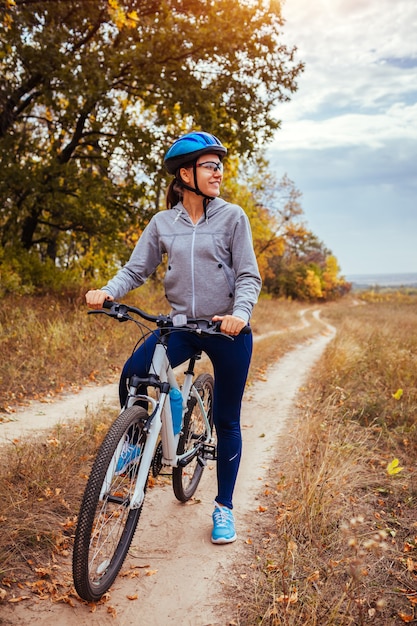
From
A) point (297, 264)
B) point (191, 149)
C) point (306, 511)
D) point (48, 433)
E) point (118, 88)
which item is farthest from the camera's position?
point (297, 264)

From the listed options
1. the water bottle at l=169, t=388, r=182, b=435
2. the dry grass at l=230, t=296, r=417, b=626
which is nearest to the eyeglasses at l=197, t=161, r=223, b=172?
the water bottle at l=169, t=388, r=182, b=435

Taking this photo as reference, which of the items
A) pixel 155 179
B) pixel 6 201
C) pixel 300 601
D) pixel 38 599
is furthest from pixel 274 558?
pixel 6 201

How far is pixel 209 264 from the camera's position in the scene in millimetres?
2869

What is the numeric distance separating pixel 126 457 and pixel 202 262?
111 centimetres

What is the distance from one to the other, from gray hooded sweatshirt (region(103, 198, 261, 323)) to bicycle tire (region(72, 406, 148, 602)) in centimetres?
69

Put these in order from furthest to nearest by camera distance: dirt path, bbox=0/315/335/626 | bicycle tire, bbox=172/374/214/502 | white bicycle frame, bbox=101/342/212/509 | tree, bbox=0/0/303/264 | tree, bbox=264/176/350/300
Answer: tree, bbox=264/176/350/300, tree, bbox=0/0/303/264, bicycle tire, bbox=172/374/214/502, white bicycle frame, bbox=101/342/212/509, dirt path, bbox=0/315/335/626

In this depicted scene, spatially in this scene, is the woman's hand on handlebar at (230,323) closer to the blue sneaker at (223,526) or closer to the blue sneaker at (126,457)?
the blue sneaker at (126,457)

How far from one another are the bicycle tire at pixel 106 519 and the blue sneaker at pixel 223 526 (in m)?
0.73

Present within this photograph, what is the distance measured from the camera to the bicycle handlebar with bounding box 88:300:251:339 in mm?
2543

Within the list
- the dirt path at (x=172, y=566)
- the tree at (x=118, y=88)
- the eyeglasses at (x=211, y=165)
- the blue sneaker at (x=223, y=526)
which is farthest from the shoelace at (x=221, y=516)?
the tree at (x=118, y=88)

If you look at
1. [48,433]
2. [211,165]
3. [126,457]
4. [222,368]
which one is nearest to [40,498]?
[126,457]

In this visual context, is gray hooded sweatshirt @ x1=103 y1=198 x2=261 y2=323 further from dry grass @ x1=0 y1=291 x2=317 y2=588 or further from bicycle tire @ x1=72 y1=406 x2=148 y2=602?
dry grass @ x1=0 y1=291 x2=317 y2=588

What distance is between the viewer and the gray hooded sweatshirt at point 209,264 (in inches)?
112

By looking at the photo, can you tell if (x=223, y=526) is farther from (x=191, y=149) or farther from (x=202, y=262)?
(x=191, y=149)
